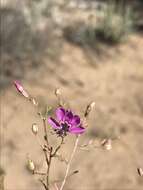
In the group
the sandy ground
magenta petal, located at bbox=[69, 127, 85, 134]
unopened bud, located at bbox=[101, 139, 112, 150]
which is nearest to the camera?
magenta petal, located at bbox=[69, 127, 85, 134]

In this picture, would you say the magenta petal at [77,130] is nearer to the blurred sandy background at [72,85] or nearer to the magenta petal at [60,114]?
the magenta petal at [60,114]

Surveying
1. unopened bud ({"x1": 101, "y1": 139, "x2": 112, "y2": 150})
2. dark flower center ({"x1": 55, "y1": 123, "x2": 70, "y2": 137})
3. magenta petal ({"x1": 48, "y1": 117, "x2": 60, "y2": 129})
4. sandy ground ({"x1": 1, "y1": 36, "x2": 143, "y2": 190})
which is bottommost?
sandy ground ({"x1": 1, "y1": 36, "x2": 143, "y2": 190})

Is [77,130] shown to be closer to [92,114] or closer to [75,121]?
[75,121]

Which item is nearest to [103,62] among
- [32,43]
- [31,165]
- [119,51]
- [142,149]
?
[119,51]

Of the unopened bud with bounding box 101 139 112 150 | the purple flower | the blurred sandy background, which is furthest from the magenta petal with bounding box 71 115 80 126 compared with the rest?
the blurred sandy background

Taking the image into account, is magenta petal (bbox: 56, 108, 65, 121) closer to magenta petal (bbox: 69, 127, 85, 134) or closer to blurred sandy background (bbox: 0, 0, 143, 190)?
magenta petal (bbox: 69, 127, 85, 134)

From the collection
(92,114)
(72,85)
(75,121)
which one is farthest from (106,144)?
(72,85)

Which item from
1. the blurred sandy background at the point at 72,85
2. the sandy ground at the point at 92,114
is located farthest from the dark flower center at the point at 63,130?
the blurred sandy background at the point at 72,85

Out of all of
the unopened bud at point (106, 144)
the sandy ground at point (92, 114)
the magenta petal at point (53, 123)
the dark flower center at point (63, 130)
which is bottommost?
the sandy ground at point (92, 114)

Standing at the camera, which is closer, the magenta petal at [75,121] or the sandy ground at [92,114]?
the magenta petal at [75,121]
